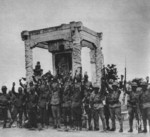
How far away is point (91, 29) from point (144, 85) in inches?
209

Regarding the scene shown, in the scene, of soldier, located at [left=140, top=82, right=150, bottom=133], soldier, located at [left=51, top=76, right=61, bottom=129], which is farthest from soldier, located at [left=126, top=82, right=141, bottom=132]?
soldier, located at [left=51, top=76, right=61, bottom=129]

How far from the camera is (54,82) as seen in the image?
33.8 feet

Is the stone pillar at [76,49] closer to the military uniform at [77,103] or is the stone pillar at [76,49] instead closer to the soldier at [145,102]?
the military uniform at [77,103]

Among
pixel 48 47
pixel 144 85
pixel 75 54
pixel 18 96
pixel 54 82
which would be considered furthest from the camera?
pixel 48 47

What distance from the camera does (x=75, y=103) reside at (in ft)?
31.8

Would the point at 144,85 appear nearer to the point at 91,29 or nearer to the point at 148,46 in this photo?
the point at 148,46

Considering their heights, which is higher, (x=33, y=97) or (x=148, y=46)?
(x=148, y=46)

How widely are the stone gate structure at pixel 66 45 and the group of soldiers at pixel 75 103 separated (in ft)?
6.45

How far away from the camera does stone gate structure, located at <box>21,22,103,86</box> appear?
1231 cm

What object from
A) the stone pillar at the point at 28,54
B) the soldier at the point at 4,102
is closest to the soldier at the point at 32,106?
the soldier at the point at 4,102

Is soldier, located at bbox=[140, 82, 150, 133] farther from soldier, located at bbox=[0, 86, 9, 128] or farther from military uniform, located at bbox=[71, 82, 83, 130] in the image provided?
soldier, located at bbox=[0, 86, 9, 128]

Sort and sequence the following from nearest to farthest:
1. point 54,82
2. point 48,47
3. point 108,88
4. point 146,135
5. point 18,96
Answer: point 146,135 → point 108,88 → point 54,82 → point 18,96 → point 48,47

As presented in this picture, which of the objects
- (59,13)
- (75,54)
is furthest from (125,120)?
(59,13)

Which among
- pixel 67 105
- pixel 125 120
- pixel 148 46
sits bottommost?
pixel 125 120
